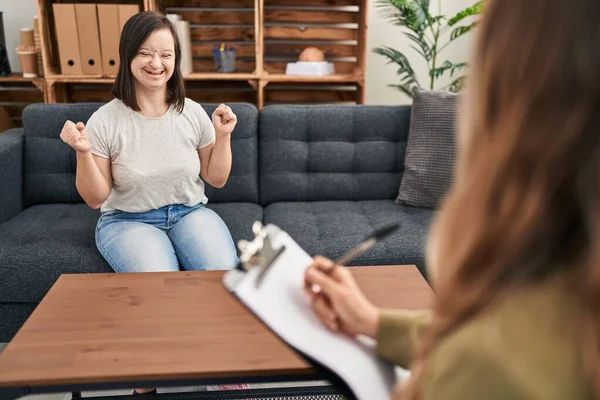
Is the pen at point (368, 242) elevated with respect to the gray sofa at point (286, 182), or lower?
elevated

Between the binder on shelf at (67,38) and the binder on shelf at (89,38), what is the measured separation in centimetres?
2

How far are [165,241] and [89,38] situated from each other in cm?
163

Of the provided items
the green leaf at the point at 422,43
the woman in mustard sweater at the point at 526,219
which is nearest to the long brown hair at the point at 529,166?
the woman in mustard sweater at the point at 526,219

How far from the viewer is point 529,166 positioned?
1.49 ft

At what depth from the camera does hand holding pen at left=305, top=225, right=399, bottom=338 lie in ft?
2.75

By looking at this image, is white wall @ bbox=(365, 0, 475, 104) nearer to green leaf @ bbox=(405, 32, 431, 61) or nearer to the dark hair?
green leaf @ bbox=(405, 32, 431, 61)

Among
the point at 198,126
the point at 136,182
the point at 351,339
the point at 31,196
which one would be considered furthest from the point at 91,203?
the point at 351,339

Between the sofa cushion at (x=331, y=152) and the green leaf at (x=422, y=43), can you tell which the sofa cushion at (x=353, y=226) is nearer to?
the sofa cushion at (x=331, y=152)

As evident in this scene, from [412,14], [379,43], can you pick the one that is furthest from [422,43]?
[379,43]

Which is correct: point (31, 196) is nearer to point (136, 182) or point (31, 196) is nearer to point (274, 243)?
point (136, 182)

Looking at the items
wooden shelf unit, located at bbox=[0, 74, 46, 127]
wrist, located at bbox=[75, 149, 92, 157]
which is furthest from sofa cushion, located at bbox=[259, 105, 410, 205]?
wooden shelf unit, located at bbox=[0, 74, 46, 127]

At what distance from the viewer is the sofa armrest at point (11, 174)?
6.50 feet

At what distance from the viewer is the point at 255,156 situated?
2244mm

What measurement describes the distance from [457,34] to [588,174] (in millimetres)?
2560
